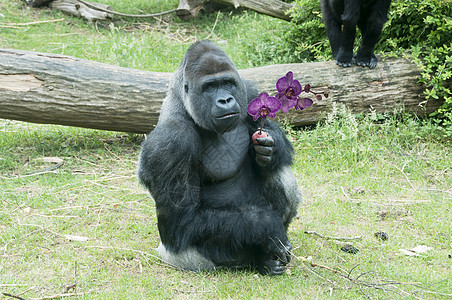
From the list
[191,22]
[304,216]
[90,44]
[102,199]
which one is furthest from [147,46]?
[304,216]

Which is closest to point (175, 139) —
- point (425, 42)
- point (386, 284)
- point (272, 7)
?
point (386, 284)

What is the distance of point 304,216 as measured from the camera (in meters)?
4.45

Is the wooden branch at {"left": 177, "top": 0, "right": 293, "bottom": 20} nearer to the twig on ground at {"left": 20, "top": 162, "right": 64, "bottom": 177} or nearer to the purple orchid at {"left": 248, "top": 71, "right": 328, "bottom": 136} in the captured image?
the twig on ground at {"left": 20, "top": 162, "right": 64, "bottom": 177}

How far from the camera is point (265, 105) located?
2980 millimetres

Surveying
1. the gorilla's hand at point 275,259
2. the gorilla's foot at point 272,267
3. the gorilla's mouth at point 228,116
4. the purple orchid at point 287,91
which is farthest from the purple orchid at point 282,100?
the gorilla's foot at point 272,267

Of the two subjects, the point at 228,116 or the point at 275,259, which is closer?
the point at 228,116

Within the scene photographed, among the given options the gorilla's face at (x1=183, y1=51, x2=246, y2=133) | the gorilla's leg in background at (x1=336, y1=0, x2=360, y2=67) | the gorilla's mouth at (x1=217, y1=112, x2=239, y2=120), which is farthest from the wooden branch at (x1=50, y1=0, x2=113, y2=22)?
the gorilla's mouth at (x1=217, y1=112, x2=239, y2=120)

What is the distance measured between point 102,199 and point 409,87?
380 centimetres

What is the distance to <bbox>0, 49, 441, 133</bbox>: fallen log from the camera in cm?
556

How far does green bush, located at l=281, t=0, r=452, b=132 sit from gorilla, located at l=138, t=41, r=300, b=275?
3.14 m

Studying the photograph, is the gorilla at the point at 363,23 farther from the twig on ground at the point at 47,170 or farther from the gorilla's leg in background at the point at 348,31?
the twig on ground at the point at 47,170

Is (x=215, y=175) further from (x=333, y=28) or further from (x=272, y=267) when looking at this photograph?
(x=333, y=28)

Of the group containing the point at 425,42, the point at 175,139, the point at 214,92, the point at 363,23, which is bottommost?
the point at 175,139

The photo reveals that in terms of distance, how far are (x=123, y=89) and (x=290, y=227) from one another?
2584 mm
